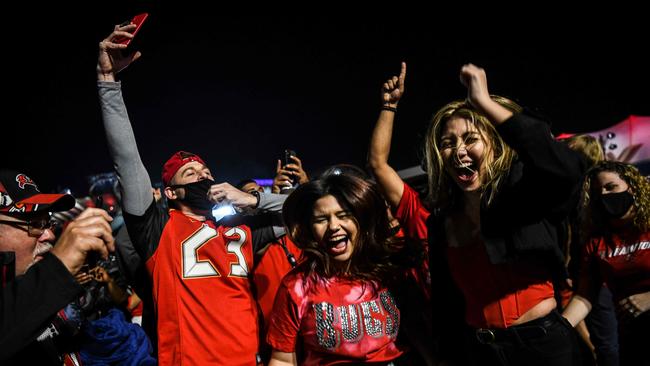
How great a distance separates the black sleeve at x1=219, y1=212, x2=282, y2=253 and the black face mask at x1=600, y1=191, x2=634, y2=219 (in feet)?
8.68

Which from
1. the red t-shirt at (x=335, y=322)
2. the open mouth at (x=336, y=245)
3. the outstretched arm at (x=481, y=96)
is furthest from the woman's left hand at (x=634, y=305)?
the outstretched arm at (x=481, y=96)

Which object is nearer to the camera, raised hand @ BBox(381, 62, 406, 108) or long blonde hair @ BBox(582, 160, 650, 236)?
raised hand @ BBox(381, 62, 406, 108)

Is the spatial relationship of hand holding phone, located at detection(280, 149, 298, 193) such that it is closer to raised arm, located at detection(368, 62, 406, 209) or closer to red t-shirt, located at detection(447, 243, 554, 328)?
raised arm, located at detection(368, 62, 406, 209)

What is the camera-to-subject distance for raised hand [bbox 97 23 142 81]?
2301mm

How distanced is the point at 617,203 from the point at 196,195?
3.32 m

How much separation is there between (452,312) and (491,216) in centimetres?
75

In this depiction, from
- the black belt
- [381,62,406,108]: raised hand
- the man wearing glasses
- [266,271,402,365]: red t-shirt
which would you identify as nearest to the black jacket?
the black belt

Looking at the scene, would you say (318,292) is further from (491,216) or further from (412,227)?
(491,216)

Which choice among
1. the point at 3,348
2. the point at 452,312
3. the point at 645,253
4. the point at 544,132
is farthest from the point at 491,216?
the point at 645,253

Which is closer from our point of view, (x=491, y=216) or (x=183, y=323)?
(x=491, y=216)

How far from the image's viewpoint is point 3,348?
3.98 feet

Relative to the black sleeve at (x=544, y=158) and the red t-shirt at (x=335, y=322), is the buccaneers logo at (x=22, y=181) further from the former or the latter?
the black sleeve at (x=544, y=158)

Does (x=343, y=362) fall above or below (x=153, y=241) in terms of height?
below

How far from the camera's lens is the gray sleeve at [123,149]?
7.89 ft
